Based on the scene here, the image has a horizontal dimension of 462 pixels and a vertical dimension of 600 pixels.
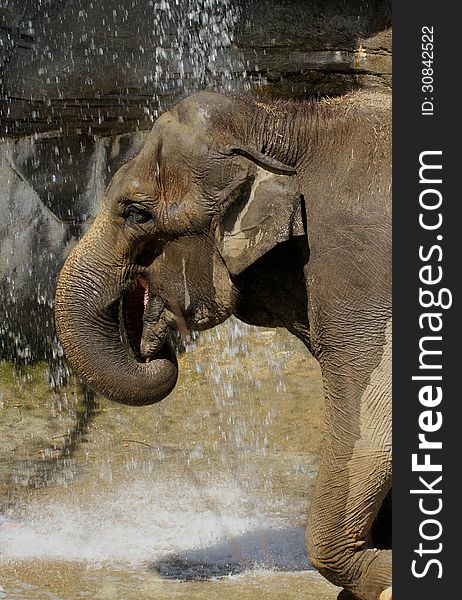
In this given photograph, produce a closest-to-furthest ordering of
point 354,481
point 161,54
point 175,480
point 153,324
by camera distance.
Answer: point 354,481 < point 153,324 < point 175,480 < point 161,54

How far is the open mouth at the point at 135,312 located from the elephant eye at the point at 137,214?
0.62 feet

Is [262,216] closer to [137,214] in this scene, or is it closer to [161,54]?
[137,214]

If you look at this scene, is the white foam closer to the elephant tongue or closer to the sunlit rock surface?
the elephant tongue

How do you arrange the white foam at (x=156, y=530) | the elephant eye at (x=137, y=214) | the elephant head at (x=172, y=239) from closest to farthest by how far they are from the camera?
the elephant head at (x=172, y=239)
the elephant eye at (x=137, y=214)
the white foam at (x=156, y=530)

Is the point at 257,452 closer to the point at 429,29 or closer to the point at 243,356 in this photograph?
the point at 243,356

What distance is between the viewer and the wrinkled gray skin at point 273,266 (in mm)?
3162

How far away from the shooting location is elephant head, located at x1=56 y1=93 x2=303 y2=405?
3.24 m

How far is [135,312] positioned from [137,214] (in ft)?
1.05

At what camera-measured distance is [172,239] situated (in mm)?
3383

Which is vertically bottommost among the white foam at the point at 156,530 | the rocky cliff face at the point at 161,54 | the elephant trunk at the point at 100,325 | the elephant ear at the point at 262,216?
the white foam at the point at 156,530

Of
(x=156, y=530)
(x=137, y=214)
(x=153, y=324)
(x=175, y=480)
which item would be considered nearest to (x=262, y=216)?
(x=137, y=214)

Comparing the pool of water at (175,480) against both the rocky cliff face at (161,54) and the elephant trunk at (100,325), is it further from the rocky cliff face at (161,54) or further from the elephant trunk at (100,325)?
the elephant trunk at (100,325)

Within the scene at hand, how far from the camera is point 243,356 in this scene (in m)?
7.19

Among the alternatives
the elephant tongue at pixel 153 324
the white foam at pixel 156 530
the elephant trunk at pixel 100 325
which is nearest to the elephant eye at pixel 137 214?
the elephant trunk at pixel 100 325
